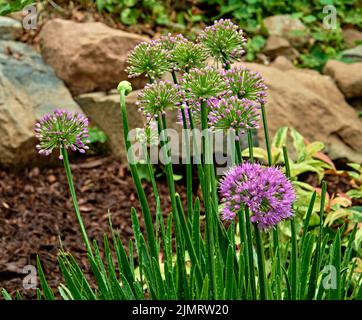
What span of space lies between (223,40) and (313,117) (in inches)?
123

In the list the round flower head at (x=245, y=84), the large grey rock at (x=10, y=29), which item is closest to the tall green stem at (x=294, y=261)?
the round flower head at (x=245, y=84)

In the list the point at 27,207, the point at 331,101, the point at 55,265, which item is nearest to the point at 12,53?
the point at 27,207

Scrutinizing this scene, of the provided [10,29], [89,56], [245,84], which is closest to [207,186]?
[245,84]

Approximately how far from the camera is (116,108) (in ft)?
15.1

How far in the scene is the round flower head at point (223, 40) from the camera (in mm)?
1663

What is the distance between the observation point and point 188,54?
166 cm

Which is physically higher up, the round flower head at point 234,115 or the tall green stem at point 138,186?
the round flower head at point 234,115

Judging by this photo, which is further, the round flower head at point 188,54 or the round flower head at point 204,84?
the round flower head at point 188,54

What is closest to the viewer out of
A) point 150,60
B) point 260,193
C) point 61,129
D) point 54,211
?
point 260,193

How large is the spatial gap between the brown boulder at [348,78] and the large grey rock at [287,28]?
0.97 meters

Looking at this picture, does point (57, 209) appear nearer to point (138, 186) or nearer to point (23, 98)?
point (23, 98)

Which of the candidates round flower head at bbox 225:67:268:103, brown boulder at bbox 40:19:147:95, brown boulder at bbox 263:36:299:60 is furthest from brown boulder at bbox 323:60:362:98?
round flower head at bbox 225:67:268:103

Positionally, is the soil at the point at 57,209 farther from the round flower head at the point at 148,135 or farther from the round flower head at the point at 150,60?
Answer: the round flower head at the point at 150,60
